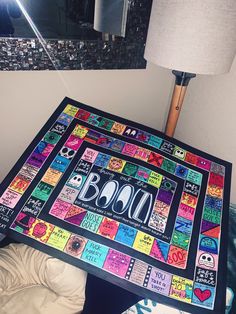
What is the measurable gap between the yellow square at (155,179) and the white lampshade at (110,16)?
59cm

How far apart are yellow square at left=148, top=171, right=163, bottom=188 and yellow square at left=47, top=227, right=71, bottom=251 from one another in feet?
1.05

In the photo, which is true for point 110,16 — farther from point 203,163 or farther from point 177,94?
point 203,163

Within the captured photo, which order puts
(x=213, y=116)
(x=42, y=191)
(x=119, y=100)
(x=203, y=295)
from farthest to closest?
(x=119, y=100)
(x=213, y=116)
(x=42, y=191)
(x=203, y=295)

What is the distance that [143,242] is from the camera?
2.48 feet

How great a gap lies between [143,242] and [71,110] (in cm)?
55

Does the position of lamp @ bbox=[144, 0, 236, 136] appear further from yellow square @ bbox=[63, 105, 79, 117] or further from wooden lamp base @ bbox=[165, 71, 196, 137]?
yellow square @ bbox=[63, 105, 79, 117]

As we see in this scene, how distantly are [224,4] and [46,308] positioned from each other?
1066mm

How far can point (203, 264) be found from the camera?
0.75m

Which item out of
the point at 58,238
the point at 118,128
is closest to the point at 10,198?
the point at 58,238

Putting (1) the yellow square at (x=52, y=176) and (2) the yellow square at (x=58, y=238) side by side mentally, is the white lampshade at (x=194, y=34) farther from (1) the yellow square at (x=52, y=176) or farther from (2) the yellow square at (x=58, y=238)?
(2) the yellow square at (x=58, y=238)

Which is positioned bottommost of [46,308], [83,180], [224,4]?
[46,308]

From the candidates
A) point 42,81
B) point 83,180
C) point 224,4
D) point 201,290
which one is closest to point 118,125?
point 83,180

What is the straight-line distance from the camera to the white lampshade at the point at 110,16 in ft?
3.21

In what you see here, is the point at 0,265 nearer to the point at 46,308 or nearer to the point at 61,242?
the point at 46,308
